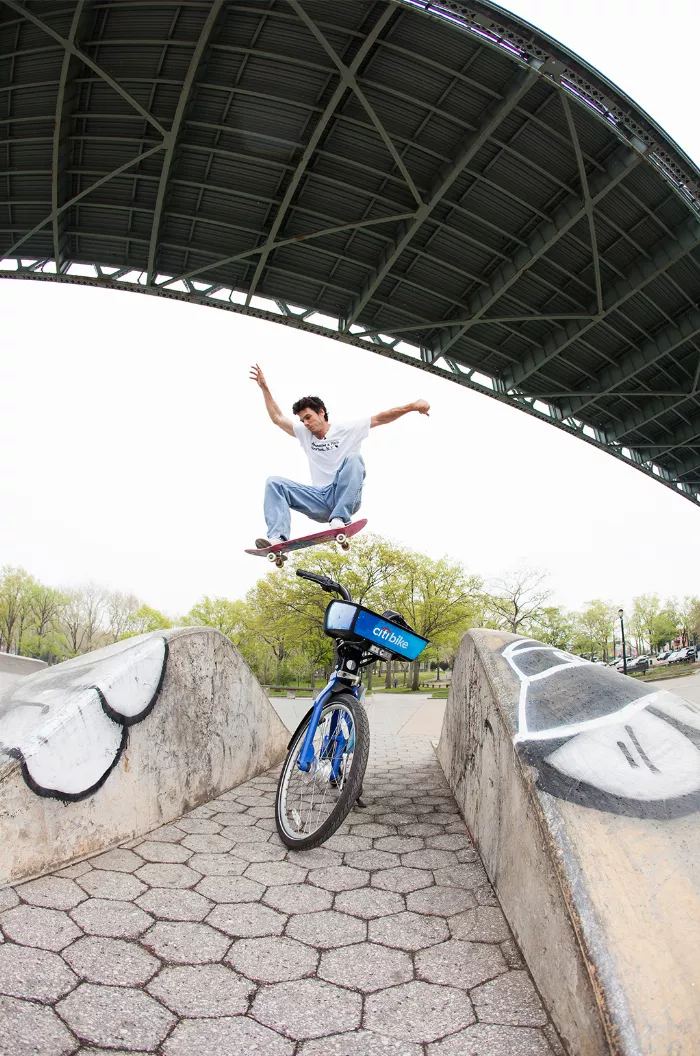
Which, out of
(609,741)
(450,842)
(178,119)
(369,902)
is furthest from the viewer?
(178,119)

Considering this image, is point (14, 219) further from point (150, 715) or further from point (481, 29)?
point (150, 715)

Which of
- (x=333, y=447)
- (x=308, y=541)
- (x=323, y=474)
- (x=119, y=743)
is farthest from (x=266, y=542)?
(x=119, y=743)

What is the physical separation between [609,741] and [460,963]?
111 centimetres

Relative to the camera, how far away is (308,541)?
6051mm

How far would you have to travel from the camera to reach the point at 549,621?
47.1m

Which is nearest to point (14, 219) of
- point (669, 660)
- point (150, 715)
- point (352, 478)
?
point (352, 478)

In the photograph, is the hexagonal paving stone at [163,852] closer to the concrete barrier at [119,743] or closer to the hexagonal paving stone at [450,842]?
the concrete barrier at [119,743]

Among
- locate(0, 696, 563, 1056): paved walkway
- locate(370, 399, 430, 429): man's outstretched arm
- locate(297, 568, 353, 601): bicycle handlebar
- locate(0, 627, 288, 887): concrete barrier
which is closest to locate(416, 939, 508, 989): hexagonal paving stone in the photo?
locate(0, 696, 563, 1056): paved walkway

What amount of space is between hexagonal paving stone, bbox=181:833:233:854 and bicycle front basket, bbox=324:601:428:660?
1.47m

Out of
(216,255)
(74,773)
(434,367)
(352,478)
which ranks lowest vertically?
(74,773)

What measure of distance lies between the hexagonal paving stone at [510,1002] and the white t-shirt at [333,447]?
4616 mm

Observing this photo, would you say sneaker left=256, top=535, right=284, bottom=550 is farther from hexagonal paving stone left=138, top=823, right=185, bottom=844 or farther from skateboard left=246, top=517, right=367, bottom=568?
hexagonal paving stone left=138, top=823, right=185, bottom=844

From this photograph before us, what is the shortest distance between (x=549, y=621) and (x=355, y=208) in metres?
40.7

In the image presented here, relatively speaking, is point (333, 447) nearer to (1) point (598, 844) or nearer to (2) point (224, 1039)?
(1) point (598, 844)
